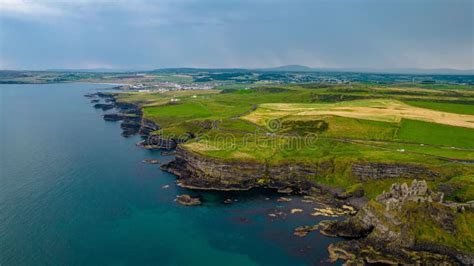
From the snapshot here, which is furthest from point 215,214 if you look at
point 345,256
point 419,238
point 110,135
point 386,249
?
point 110,135

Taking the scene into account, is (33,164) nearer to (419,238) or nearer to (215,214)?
(215,214)

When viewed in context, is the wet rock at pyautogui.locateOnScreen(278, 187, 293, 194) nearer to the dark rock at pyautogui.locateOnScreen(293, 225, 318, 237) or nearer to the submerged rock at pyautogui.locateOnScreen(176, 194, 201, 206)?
the dark rock at pyautogui.locateOnScreen(293, 225, 318, 237)

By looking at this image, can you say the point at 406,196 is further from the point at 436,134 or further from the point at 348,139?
the point at 436,134

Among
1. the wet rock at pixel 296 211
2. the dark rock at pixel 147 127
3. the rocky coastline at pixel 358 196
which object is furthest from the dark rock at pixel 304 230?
the dark rock at pixel 147 127

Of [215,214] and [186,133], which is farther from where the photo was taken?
[186,133]

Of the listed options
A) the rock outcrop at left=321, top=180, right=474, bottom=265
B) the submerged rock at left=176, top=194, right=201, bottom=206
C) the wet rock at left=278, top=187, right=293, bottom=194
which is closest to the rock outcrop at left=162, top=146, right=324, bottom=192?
the wet rock at left=278, top=187, right=293, bottom=194
